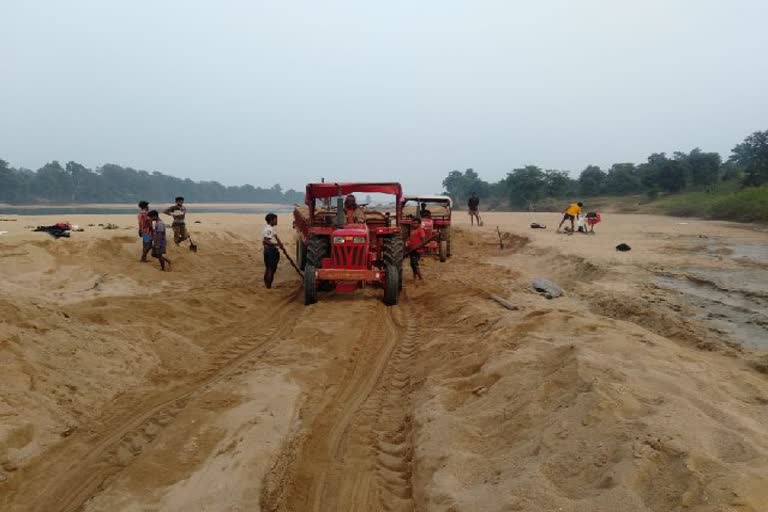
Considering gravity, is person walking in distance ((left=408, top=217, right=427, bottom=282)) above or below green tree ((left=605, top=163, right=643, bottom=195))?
below

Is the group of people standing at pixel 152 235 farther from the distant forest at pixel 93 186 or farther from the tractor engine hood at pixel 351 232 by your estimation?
the distant forest at pixel 93 186

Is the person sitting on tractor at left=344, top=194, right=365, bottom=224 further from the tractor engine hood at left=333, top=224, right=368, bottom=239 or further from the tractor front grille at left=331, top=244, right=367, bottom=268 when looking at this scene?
the tractor front grille at left=331, top=244, right=367, bottom=268

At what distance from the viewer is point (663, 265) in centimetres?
1110

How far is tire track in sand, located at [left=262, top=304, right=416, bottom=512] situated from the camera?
10.7 feet

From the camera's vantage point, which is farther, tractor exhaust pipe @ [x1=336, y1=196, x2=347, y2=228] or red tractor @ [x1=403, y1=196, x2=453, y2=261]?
red tractor @ [x1=403, y1=196, x2=453, y2=261]

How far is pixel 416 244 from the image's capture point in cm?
1241

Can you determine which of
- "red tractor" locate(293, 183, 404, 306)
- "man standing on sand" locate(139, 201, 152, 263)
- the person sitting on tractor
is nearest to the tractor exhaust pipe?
"red tractor" locate(293, 183, 404, 306)

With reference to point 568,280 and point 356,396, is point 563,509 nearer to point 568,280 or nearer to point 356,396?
point 356,396

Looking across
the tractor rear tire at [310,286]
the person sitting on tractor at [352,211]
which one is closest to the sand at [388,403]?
the tractor rear tire at [310,286]

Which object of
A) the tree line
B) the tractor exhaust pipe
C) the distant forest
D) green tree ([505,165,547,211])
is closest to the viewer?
the tractor exhaust pipe

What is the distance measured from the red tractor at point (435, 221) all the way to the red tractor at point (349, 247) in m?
3.00

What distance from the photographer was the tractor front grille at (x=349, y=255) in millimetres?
9133

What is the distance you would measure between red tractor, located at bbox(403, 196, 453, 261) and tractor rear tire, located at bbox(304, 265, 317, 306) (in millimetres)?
4984

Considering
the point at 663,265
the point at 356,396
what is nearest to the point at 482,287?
the point at 663,265
